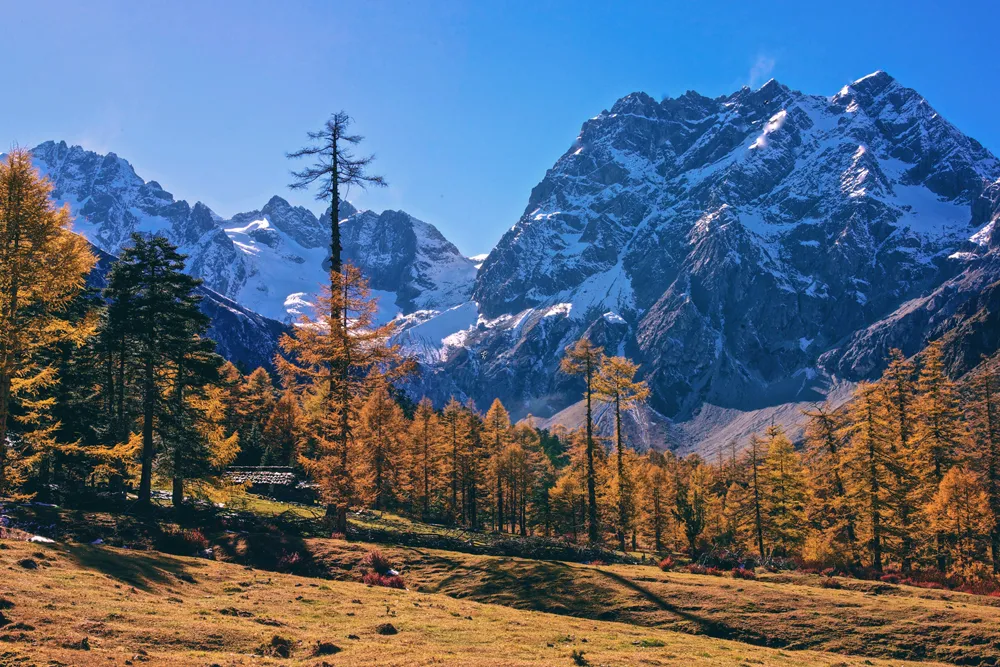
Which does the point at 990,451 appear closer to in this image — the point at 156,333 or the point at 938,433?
the point at 938,433

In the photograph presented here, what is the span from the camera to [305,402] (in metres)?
35.1

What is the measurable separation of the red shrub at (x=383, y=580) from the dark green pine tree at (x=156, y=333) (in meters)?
14.0

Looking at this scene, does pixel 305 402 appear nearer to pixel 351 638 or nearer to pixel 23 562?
pixel 23 562

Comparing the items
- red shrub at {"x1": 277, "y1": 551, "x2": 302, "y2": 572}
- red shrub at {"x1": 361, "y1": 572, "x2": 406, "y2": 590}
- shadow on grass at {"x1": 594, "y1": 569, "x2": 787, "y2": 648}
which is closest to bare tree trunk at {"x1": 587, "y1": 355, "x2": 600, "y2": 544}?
shadow on grass at {"x1": 594, "y1": 569, "x2": 787, "y2": 648}

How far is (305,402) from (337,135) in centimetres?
1472

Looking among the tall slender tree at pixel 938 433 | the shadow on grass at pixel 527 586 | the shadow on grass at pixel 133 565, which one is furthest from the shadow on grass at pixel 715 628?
the tall slender tree at pixel 938 433

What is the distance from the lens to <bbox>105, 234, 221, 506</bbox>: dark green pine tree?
33.7m

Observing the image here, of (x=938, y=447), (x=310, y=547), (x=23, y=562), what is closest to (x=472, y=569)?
(x=310, y=547)

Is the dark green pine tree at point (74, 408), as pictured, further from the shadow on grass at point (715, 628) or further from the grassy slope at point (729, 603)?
the shadow on grass at point (715, 628)

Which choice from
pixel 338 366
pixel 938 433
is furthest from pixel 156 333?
pixel 938 433

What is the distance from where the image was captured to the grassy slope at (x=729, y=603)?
22.4m

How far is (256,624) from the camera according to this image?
683 inches

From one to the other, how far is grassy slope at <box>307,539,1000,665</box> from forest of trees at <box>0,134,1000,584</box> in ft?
22.9

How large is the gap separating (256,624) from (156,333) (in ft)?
73.0
